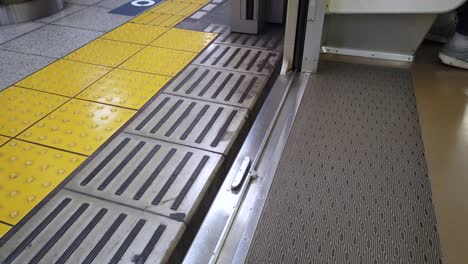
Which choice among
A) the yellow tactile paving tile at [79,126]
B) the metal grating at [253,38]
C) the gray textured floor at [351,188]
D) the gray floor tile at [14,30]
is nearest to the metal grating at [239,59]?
the metal grating at [253,38]

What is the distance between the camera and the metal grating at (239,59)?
9.54 ft

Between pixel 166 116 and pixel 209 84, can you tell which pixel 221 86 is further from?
pixel 166 116

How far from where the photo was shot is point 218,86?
2.66 m

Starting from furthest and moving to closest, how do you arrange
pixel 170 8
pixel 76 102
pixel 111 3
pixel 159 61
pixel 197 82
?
pixel 111 3
pixel 170 8
pixel 159 61
pixel 197 82
pixel 76 102

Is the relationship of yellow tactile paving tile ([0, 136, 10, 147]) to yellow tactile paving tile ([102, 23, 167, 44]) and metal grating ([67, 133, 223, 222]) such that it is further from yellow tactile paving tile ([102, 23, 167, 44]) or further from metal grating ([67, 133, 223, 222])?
yellow tactile paving tile ([102, 23, 167, 44])

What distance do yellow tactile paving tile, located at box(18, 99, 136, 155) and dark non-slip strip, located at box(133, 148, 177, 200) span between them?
400 mm

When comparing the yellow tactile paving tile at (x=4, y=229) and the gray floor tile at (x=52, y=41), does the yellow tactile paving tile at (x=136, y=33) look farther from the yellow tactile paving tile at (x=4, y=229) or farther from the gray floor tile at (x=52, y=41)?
the yellow tactile paving tile at (x=4, y=229)

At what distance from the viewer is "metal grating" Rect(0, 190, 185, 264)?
1.49 m

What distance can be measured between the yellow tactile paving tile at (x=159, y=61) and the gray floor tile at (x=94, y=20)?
766 mm

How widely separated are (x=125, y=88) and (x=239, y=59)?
97 centimetres

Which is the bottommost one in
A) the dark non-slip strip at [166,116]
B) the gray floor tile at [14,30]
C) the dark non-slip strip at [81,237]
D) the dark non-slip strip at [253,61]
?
the dark non-slip strip at [81,237]

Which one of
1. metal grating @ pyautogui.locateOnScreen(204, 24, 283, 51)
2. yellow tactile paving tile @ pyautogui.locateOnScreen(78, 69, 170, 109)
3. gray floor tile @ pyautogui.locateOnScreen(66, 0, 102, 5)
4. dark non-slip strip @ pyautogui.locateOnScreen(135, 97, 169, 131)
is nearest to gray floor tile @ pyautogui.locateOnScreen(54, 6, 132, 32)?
gray floor tile @ pyautogui.locateOnScreen(66, 0, 102, 5)

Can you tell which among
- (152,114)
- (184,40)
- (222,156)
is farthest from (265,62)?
(222,156)

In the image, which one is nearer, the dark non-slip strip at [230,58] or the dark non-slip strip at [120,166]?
the dark non-slip strip at [120,166]
